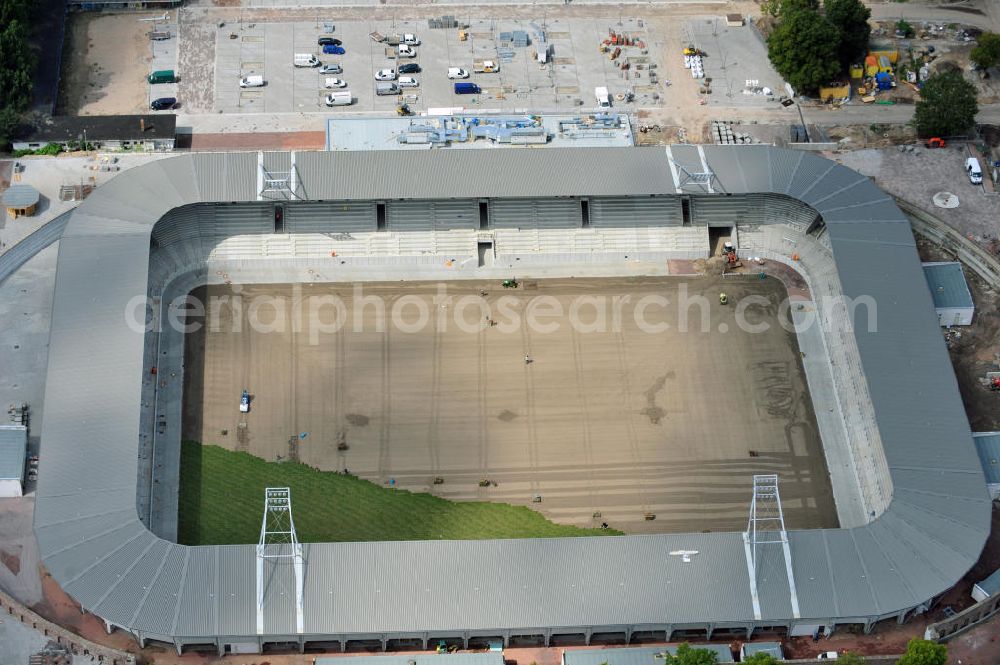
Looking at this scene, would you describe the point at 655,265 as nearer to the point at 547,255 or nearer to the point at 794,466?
the point at 547,255

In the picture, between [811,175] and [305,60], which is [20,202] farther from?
[811,175]

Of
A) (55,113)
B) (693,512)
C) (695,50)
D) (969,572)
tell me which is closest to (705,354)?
(693,512)

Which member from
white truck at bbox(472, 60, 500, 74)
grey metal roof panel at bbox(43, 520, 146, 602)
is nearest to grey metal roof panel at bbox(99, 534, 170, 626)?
grey metal roof panel at bbox(43, 520, 146, 602)

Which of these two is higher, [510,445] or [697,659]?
[510,445]

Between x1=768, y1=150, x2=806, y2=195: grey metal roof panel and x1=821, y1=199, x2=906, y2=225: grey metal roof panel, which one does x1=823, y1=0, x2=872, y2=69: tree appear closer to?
x1=768, y1=150, x2=806, y2=195: grey metal roof panel

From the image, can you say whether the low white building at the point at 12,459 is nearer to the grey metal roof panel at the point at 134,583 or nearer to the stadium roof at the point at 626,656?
the grey metal roof panel at the point at 134,583

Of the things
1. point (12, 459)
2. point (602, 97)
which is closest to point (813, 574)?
point (602, 97)

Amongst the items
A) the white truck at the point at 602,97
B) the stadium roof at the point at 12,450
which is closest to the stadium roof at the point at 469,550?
the stadium roof at the point at 12,450
